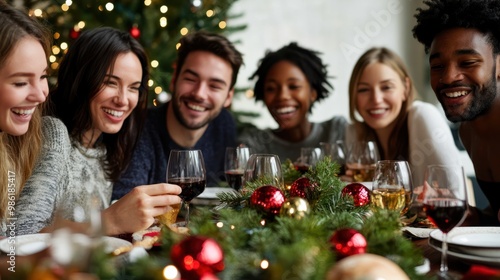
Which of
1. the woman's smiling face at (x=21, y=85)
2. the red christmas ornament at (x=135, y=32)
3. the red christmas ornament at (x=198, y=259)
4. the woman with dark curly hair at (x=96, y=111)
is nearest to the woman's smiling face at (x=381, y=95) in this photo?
the woman with dark curly hair at (x=96, y=111)

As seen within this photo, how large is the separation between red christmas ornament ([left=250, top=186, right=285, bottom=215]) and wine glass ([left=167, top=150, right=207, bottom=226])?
34 centimetres

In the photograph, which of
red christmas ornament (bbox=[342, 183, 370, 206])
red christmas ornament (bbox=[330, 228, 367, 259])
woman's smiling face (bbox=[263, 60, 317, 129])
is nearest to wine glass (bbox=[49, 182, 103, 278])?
red christmas ornament (bbox=[330, 228, 367, 259])

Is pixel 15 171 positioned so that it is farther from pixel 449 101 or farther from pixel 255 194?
pixel 449 101

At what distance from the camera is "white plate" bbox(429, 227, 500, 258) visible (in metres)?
1.05

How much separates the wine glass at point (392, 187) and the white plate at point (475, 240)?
0.52ft

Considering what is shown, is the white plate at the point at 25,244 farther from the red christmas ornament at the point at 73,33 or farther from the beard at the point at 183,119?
the red christmas ornament at the point at 73,33

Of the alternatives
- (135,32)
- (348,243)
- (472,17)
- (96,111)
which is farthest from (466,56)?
(135,32)

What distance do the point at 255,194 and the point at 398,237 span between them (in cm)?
38

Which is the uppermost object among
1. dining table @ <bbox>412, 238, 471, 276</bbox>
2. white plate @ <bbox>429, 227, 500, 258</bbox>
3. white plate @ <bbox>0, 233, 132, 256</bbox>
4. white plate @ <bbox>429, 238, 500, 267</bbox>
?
white plate @ <bbox>0, 233, 132, 256</bbox>

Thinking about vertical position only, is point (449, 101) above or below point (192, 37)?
below

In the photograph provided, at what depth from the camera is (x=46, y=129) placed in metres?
1.74

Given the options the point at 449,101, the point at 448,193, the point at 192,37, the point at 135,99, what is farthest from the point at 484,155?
the point at 192,37

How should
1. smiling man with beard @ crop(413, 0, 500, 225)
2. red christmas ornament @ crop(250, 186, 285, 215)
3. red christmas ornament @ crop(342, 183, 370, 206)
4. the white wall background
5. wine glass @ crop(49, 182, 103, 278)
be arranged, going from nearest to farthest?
wine glass @ crop(49, 182, 103, 278) → red christmas ornament @ crop(250, 186, 285, 215) → red christmas ornament @ crop(342, 183, 370, 206) → smiling man with beard @ crop(413, 0, 500, 225) → the white wall background

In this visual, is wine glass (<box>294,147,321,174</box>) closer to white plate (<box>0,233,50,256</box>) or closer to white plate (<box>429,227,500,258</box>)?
white plate (<box>429,227,500,258</box>)
